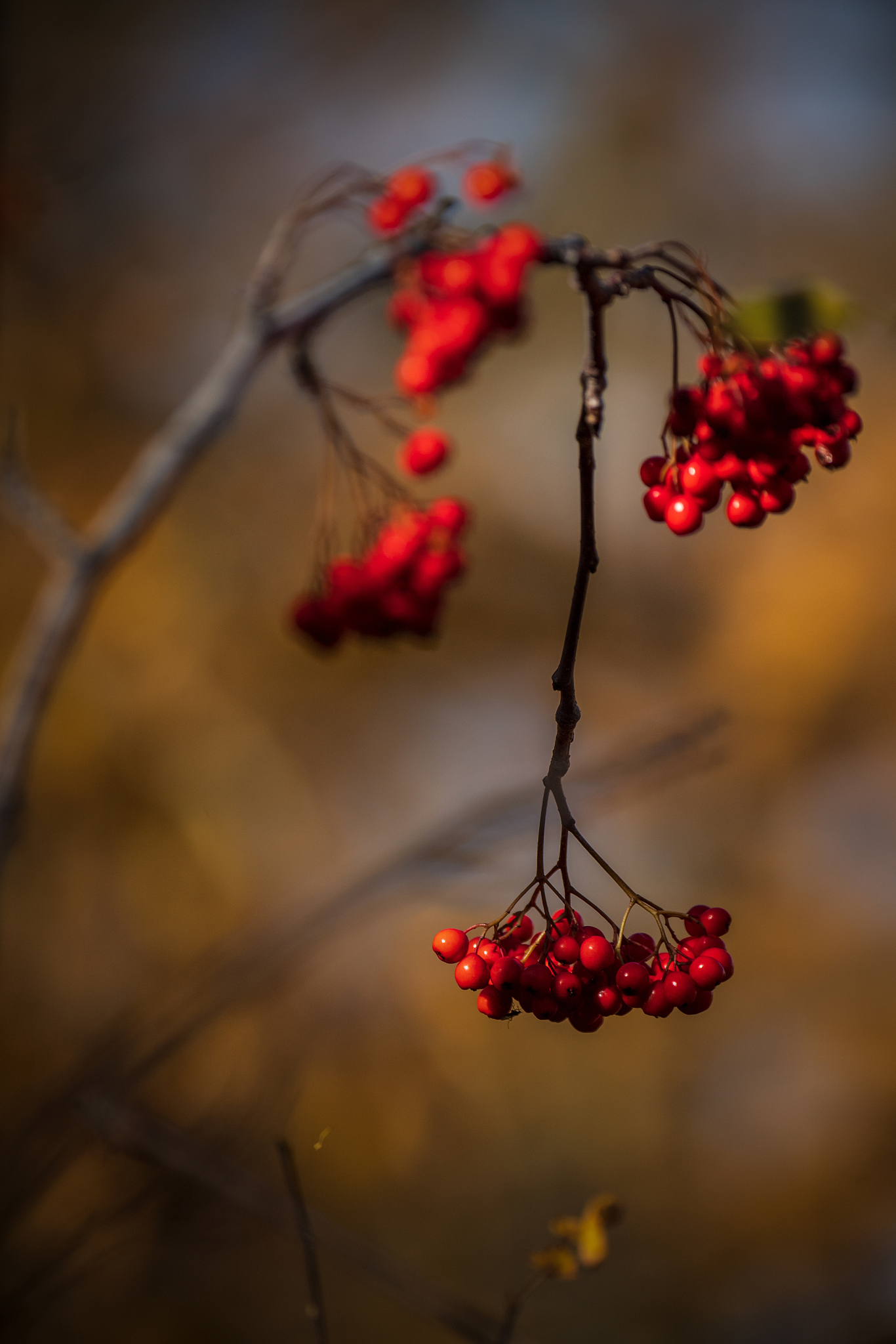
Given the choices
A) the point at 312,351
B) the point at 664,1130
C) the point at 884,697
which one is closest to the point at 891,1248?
the point at 664,1130

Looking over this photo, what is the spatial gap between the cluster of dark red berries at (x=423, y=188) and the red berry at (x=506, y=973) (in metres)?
0.72

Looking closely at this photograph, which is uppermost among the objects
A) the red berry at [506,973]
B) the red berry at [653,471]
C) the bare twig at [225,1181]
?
the red berry at [653,471]

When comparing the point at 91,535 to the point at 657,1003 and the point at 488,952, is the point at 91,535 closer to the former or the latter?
the point at 488,952

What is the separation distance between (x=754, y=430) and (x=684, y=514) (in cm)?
9

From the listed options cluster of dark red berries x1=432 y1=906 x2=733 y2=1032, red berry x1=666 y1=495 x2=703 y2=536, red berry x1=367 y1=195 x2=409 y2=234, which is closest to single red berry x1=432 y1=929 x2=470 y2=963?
cluster of dark red berries x1=432 y1=906 x2=733 y2=1032

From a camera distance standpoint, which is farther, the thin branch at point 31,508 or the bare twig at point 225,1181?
the bare twig at point 225,1181

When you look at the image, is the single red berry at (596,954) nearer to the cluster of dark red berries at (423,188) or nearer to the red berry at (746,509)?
the red berry at (746,509)

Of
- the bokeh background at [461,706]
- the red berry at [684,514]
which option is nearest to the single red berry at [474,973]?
the red berry at [684,514]

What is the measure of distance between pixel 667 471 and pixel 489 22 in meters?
3.12

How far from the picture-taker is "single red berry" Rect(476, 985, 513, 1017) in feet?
2.15

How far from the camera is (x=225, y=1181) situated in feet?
3.88

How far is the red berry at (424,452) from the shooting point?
105cm

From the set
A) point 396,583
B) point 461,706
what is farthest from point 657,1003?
point 461,706

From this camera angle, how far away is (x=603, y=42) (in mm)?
3057
